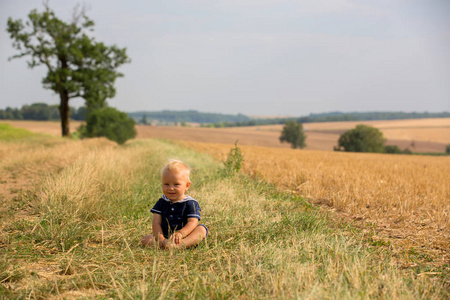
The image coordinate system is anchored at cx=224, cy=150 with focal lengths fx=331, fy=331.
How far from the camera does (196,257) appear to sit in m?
3.38

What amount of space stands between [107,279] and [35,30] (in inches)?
1238

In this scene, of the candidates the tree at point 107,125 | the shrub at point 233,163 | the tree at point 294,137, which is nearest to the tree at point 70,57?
the tree at point 107,125

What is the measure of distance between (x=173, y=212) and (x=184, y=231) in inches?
13.3

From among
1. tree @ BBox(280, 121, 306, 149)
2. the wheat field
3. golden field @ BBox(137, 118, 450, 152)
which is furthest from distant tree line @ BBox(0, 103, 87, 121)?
the wheat field

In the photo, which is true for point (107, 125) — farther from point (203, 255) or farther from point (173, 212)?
point (203, 255)

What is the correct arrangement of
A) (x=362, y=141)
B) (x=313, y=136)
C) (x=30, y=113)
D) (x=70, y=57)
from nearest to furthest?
(x=70, y=57) < (x=362, y=141) < (x=313, y=136) < (x=30, y=113)

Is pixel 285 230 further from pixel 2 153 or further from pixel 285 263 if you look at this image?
pixel 2 153

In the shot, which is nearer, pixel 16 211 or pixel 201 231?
pixel 201 231

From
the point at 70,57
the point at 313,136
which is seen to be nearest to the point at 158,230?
the point at 70,57

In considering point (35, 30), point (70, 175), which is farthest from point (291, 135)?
point (70, 175)

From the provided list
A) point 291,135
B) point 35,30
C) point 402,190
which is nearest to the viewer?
point 402,190

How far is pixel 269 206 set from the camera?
5.45 meters

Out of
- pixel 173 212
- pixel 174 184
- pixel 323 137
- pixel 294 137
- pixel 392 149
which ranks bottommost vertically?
pixel 392 149

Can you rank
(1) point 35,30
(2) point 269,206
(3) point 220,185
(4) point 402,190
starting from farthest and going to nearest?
1. (1) point 35,30
2. (4) point 402,190
3. (3) point 220,185
4. (2) point 269,206
